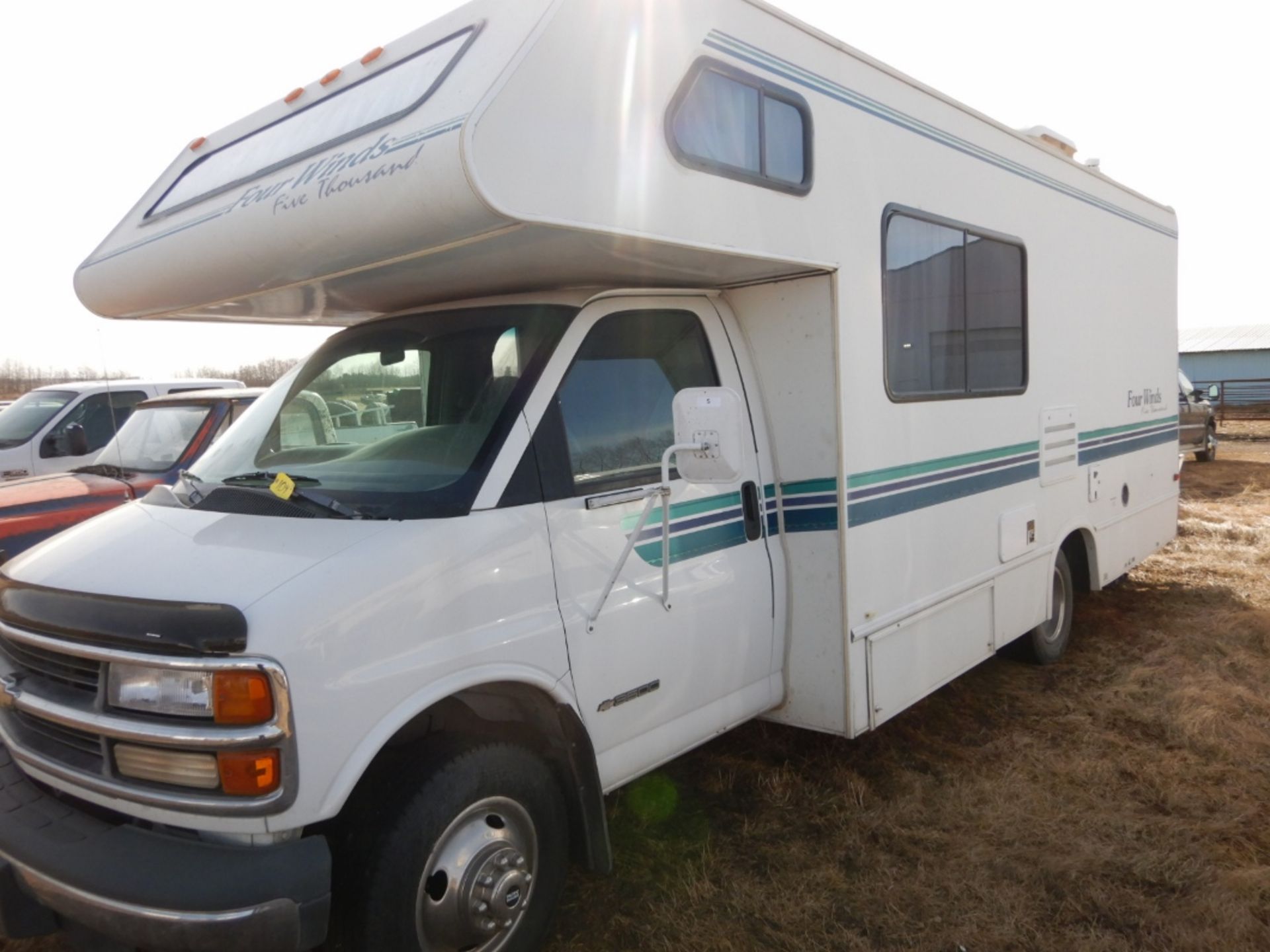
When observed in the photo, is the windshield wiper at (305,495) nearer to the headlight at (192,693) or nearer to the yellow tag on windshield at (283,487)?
the yellow tag on windshield at (283,487)

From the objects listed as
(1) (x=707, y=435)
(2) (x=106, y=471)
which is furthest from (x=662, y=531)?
(2) (x=106, y=471)

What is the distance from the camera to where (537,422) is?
10.3ft

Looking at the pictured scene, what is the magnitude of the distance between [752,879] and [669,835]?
1.52 feet

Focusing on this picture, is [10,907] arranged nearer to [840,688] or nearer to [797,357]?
[840,688]

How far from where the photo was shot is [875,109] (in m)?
4.19

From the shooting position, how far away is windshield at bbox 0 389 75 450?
8523 mm

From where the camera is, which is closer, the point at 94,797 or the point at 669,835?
the point at 94,797

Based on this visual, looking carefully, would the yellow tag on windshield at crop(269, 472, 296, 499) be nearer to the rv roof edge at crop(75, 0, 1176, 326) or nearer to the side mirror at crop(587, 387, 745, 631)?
the rv roof edge at crop(75, 0, 1176, 326)

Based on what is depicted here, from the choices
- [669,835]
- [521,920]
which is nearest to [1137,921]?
[669,835]

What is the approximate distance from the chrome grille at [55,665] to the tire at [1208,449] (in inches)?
730

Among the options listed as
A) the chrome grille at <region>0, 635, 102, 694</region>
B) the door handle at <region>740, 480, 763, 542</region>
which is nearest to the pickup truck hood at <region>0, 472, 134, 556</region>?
the chrome grille at <region>0, 635, 102, 694</region>

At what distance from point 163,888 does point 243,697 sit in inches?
19.4

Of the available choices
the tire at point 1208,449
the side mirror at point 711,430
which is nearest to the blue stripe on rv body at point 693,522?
the side mirror at point 711,430

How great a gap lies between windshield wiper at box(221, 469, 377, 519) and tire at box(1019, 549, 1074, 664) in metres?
4.42
